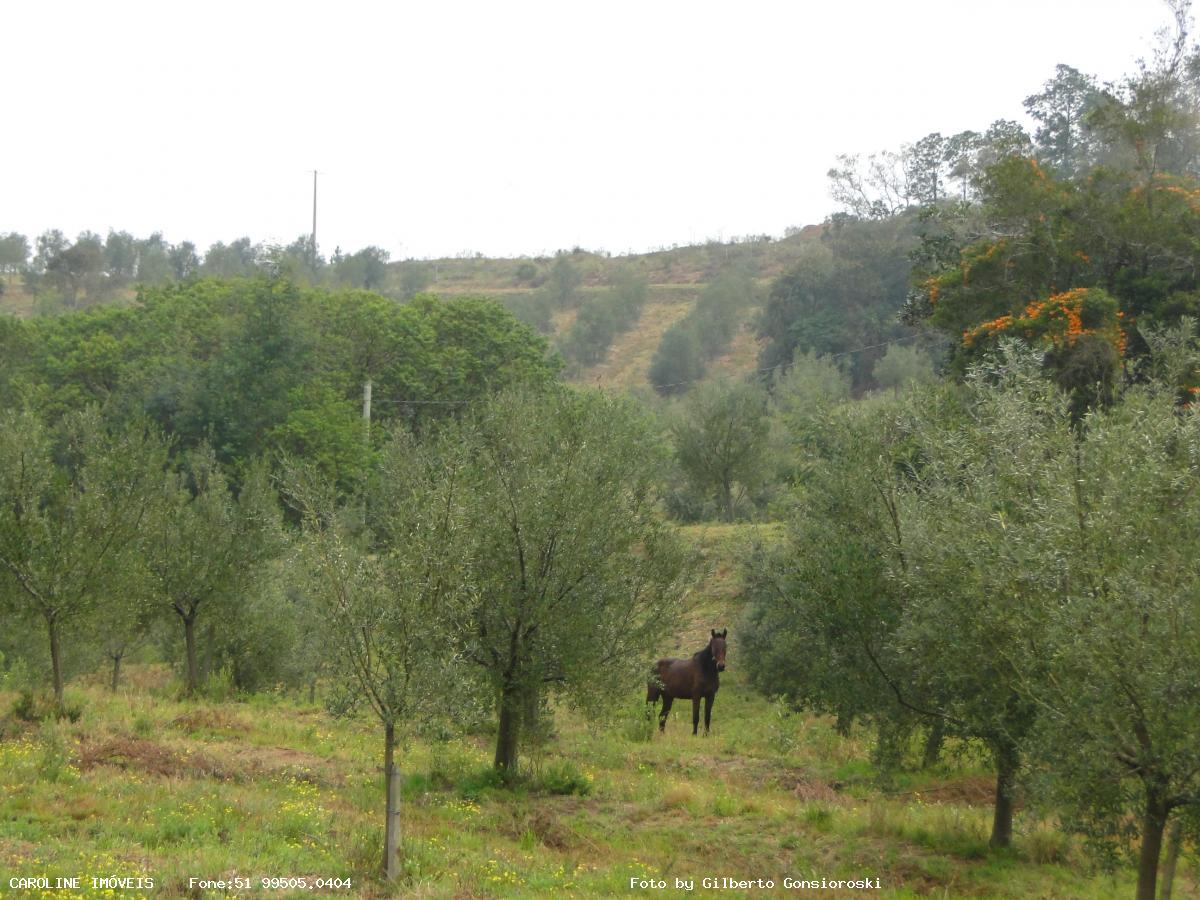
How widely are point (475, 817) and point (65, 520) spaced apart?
Result: 10.4 m

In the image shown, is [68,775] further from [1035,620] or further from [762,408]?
[762,408]

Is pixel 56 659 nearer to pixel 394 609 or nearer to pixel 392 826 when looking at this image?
pixel 394 609

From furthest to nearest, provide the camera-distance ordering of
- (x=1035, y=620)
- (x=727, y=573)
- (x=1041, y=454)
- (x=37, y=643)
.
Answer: (x=727, y=573), (x=37, y=643), (x=1041, y=454), (x=1035, y=620)

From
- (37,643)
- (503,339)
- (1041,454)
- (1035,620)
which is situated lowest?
(37,643)

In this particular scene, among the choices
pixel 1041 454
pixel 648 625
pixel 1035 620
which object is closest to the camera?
pixel 1035 620

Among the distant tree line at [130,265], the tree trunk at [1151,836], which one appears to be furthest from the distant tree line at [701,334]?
the tree trunk at [1151,836]

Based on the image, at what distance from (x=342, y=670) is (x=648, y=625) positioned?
21.0 feet

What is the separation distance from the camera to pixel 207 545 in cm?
2614

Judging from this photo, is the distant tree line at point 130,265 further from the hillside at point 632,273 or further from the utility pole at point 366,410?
the utility pole at point 366,410

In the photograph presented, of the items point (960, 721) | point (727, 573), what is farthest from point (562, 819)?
point (727, 573)

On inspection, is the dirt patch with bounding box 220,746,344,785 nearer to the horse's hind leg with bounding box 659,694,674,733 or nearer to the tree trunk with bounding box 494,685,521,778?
the tree trunk with bounding box 494,685,521,778

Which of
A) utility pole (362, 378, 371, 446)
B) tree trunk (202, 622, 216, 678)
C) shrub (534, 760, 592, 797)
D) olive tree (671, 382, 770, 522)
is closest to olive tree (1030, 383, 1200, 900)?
shrub (534, 760, 592, 797)

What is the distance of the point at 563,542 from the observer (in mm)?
16812

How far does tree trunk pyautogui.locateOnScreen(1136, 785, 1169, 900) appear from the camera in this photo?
409 inches
